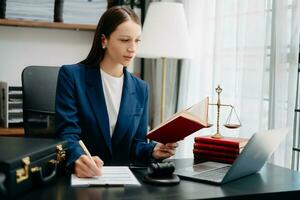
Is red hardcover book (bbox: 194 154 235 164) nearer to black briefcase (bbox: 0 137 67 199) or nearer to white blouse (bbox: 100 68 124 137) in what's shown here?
white blouse (bbox: 100 68 124 137)

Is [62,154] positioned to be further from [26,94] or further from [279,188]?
[26,94]

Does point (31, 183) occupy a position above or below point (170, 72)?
below

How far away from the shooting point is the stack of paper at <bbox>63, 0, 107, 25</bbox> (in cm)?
283

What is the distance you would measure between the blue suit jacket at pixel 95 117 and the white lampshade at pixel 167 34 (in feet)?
2.60

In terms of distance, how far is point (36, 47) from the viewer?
301 centimetres

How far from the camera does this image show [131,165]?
4.66 feet

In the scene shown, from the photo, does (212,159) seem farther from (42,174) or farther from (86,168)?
(42,174)

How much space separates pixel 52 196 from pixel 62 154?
0.22m

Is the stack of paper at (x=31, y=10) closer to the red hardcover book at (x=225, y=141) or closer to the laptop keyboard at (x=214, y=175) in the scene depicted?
the red hardcover book at (x=225, y=141)

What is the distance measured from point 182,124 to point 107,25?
56 cm

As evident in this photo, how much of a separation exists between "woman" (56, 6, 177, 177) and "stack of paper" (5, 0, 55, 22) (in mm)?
1243

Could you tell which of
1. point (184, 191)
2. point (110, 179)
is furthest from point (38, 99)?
point (184, 191)

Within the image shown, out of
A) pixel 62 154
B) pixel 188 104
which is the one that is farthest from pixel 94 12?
pixel 62 154

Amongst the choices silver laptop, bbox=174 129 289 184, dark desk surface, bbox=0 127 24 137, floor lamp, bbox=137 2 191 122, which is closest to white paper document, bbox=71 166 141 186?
silver laptop, bbox=174 129 289 184
